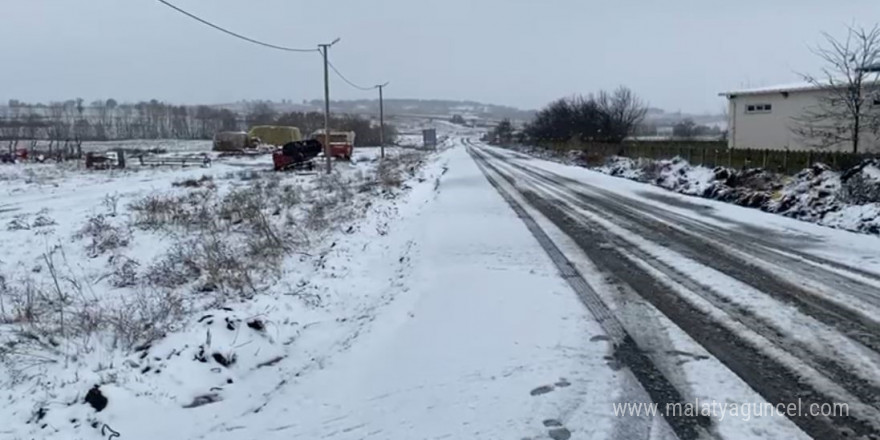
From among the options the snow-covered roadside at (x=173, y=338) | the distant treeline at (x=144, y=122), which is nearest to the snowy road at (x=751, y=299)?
the snow-covered roadside at (x=173, y=338)

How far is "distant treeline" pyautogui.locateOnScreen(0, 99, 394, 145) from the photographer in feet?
415

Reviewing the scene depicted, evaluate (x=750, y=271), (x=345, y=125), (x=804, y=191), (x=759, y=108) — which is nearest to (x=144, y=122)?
(x=345, y=125)

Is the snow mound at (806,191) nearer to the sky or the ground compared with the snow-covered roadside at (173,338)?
nearer to the sky

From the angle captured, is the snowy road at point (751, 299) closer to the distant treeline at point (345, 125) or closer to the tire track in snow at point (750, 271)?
the tire track in snow at point (750, 271)

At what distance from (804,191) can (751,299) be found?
11.8 meters

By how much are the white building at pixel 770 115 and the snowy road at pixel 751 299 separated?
24284 mm

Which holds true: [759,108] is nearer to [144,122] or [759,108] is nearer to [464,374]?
[464,374]

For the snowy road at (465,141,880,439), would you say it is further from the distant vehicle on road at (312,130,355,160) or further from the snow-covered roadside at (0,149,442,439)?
the distant vehicle on road at (312,130,355,160)

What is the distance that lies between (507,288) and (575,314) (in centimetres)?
149

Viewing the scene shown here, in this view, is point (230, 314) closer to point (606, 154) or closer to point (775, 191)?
point (775, 191)

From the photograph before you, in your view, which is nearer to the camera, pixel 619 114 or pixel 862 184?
pixel 862 184

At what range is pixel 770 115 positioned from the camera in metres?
38.3

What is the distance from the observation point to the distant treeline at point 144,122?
4980 inches

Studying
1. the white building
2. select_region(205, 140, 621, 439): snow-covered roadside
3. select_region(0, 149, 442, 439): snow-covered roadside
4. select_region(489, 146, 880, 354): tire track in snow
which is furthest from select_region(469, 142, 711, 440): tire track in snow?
the white building
